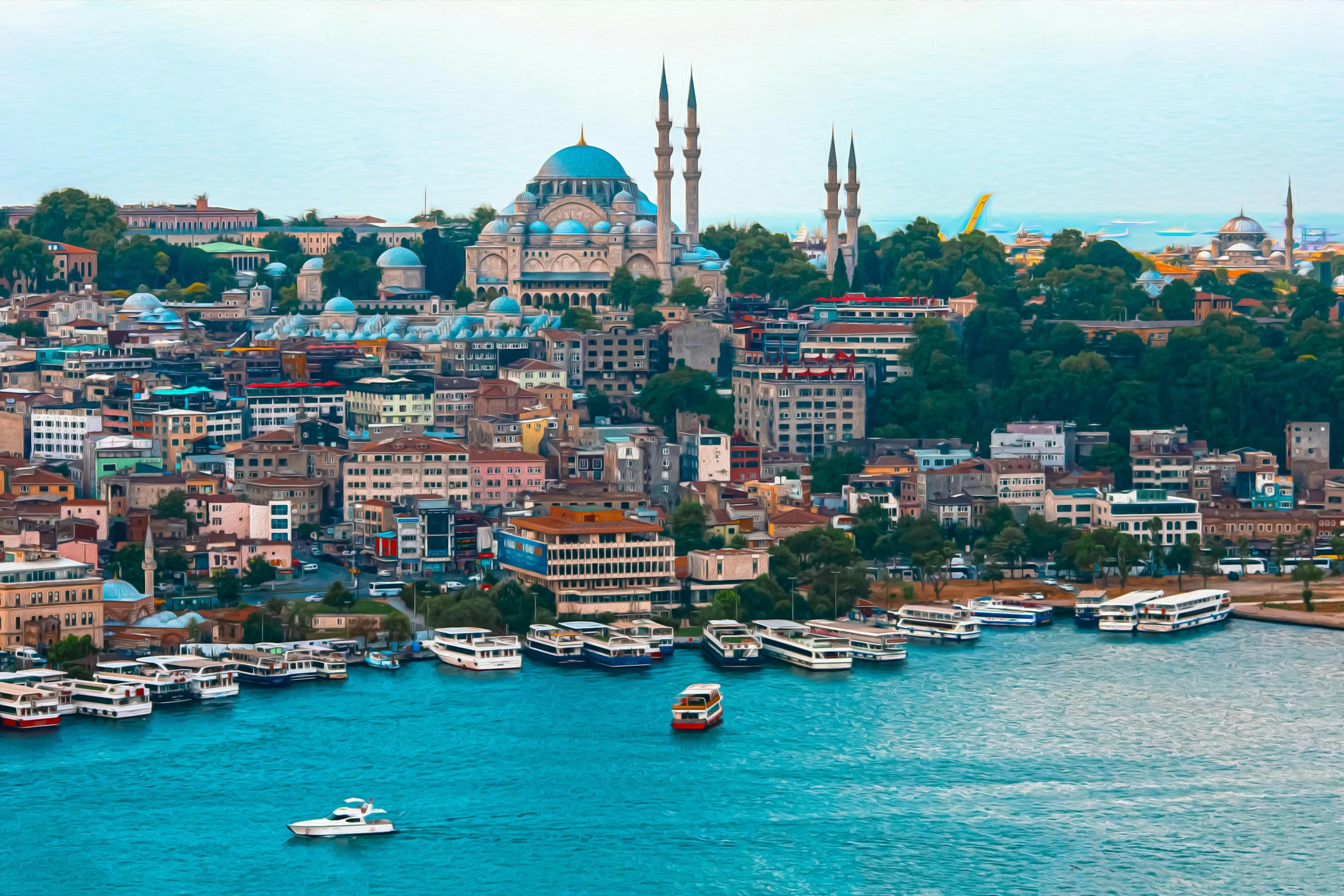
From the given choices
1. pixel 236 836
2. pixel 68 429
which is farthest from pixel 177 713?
pixel 68 429

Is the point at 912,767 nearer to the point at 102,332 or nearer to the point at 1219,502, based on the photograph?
the point at 1219,502

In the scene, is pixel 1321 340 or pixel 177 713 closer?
pixel 177 713

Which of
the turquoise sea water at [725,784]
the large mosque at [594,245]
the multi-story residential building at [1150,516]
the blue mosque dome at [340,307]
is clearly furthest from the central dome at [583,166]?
the turquoise sea water at [725,784]

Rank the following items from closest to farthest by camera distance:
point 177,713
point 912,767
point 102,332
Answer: point 912,767 < point 177,713 < point 102,332

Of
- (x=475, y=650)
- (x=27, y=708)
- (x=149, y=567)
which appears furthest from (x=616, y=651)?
(x=27, y=708)

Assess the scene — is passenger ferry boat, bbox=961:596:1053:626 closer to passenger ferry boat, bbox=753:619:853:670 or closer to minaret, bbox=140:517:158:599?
passenger ferry boat, bbox=753:619:853:670

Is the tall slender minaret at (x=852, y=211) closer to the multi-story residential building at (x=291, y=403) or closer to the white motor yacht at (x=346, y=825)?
the multi-story residential building at (x=291, y=403)

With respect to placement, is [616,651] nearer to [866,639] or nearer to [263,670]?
[866,639]
